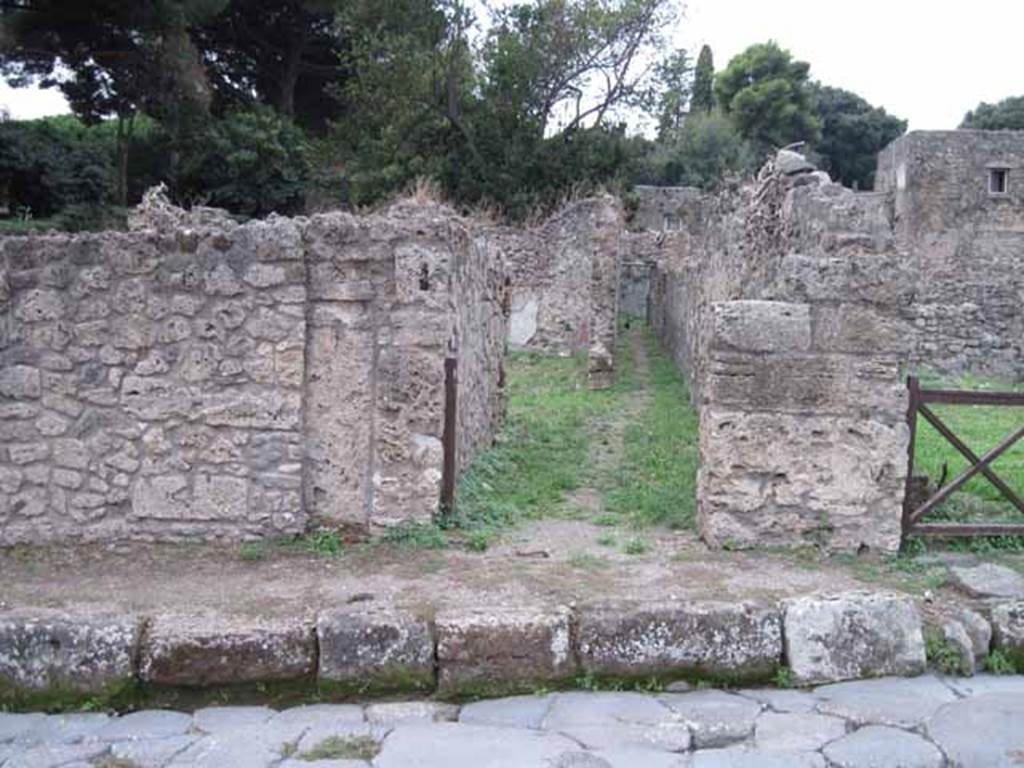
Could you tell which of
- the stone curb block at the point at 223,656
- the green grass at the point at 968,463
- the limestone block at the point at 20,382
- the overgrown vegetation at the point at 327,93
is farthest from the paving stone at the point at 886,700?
the overgrown vegetation at the point at 327,93

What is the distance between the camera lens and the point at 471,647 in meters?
4.27

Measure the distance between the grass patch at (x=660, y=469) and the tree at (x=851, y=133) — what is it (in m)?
41.4

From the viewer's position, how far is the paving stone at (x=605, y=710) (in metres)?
4.02

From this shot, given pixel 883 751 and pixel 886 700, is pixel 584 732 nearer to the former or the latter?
pixel 883 751

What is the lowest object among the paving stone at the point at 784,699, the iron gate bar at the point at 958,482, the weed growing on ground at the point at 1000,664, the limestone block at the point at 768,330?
the paving stone at the point at 784,699

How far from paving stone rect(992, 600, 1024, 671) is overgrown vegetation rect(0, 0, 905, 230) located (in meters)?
19.8

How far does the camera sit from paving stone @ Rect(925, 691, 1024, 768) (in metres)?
3.74

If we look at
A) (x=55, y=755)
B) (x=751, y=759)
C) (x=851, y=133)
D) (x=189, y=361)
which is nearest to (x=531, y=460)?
(x=189, y=361)

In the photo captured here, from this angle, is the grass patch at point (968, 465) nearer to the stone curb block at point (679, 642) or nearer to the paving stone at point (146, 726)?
the stone curb block at point (679, 642)

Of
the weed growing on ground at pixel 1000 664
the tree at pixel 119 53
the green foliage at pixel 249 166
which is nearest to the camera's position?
the weed growing on ground at pixel 1000 664

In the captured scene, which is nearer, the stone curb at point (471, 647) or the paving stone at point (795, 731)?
the paving stone at point (795, 731)

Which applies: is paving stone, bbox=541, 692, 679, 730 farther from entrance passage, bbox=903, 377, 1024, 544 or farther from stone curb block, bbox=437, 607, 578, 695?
entrance passage, bbox=903, 377, 1024, 544

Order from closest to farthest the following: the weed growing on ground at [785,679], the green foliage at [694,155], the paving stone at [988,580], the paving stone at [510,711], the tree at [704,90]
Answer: the paving stone at [510,711] < the weed growing on ground at [785,679] < the paving stone at [988,580] < the green foliage at [694,155] < the tree at [704,90]

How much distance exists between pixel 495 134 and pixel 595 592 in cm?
2215
